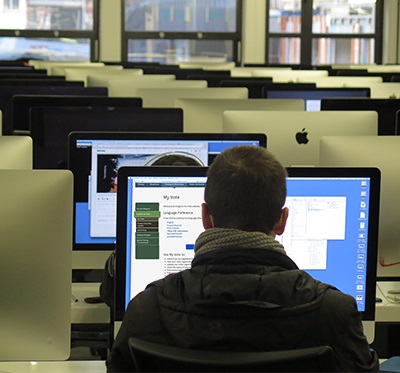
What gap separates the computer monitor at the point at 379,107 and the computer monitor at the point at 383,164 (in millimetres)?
1888

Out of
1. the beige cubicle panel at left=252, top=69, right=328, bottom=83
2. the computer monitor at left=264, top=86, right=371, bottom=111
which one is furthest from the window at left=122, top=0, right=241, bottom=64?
the computer monitor at left=264, top=86, right=371, bottom=111

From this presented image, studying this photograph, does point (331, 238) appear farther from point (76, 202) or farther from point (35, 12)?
point (35, 12)

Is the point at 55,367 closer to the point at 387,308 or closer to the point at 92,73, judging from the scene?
the point at 387,308

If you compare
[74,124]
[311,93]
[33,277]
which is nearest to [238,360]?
[33,277]

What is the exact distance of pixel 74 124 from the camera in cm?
395

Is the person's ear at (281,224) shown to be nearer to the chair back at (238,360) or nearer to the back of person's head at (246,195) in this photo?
the back of person's head at (246,195)

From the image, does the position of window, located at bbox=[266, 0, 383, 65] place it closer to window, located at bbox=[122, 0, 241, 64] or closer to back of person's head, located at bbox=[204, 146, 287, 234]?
window, located at bbox=[122, 0, 241, 64]

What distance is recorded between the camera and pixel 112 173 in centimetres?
322

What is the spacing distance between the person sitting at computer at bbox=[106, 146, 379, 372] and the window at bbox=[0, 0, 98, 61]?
1314 cm

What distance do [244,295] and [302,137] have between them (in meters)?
2.11

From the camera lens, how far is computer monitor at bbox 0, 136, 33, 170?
2.91m

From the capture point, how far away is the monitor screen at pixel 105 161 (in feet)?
10.5

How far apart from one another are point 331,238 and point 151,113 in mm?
1487

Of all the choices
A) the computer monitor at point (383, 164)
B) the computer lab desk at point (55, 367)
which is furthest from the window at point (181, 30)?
the computer lab desk at point (55, 367)
